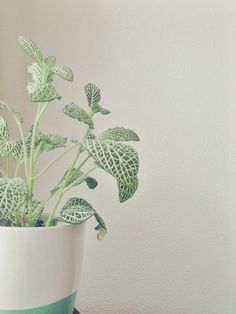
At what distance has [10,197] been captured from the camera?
503mm

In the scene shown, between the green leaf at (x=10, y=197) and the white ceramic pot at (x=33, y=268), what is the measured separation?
0.16 ft

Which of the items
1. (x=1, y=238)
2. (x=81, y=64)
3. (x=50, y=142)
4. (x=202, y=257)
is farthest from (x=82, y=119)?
(x=202, y=257)

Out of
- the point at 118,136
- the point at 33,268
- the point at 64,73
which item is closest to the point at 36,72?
the point at 64,73

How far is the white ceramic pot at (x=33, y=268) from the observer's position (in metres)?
0.53

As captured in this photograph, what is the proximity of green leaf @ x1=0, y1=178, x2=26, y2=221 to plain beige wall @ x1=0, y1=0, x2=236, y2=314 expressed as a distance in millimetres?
395

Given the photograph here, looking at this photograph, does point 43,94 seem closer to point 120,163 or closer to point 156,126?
point 120,163

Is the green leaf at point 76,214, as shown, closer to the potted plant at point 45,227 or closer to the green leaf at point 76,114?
the potted plant at point 45,227

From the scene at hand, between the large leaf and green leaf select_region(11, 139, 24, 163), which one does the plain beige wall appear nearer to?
green leaf select_region(11, 139, 24, 163)

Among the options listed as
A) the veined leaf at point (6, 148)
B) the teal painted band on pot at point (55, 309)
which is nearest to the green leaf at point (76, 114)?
the veined leaf at point (6, 148)

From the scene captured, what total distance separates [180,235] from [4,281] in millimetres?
477

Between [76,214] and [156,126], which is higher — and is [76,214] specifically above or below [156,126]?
below

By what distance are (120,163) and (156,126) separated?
0.42 meters

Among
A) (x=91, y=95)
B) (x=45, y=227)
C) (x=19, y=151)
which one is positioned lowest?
(x=45, y=227)

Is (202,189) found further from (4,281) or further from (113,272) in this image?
(4,281)
